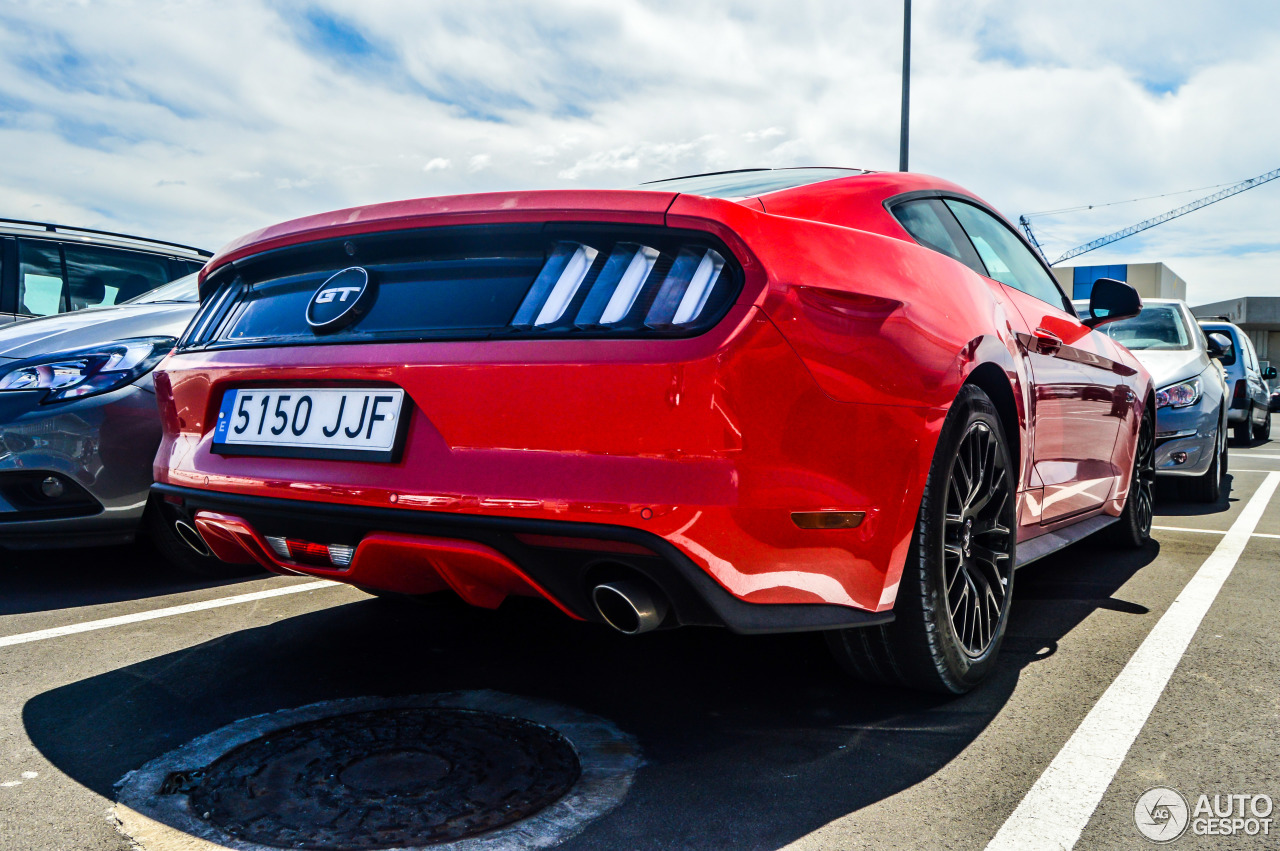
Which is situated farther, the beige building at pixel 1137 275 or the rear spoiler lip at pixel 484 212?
the beige building at pixel 1137 275

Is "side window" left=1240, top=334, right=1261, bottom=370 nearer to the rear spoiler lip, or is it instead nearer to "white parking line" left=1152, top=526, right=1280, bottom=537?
"white parking line" left=1152, top=526, right=1280, bottom=537

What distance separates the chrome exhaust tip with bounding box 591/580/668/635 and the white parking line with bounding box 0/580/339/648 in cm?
215

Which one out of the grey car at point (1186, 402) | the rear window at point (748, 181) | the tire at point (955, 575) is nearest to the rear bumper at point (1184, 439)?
Answer: the grey car at point (1186, 402)

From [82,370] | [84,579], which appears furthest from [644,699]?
[84,579]

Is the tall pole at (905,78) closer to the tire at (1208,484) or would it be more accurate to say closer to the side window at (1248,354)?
the side window at (1248,354)

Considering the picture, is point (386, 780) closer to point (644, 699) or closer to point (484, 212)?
point (644, 699)

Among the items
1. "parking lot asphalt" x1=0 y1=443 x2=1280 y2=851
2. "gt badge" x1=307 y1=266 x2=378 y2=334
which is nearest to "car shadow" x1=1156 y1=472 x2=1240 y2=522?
"parking lot asphalt" x1=0 y1=443 x2=1280 y2=851

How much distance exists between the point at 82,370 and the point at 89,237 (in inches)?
106

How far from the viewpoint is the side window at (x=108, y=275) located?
19.6 feet

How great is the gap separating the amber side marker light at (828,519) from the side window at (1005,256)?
1.30 metres

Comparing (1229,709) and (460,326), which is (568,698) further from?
(1229,709)

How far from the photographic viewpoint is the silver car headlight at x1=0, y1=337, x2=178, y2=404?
3719 millimetres

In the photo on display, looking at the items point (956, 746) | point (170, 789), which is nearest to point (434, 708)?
point (170, 789)

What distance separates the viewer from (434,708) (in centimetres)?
251
